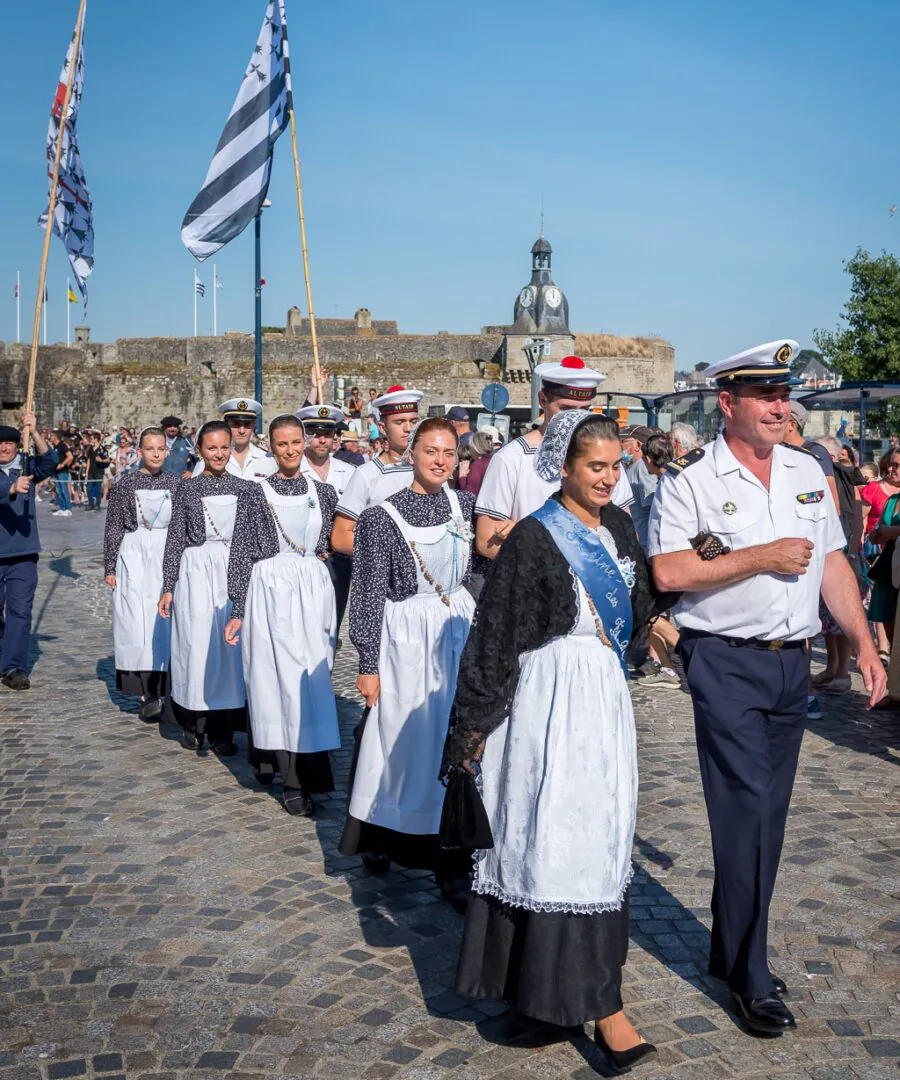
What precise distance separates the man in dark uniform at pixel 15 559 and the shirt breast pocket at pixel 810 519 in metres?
6.67

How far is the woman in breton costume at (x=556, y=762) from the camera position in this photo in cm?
353

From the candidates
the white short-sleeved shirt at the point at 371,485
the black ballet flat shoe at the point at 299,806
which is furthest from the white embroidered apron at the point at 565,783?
the white short-sleeved shirt at the point at 371,485

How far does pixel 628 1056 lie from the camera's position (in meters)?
3.53

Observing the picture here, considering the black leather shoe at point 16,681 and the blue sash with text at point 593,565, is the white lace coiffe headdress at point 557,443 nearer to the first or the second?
the blue sash with text at point 593,565

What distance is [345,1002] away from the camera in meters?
3.98

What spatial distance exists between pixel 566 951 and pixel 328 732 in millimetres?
2837

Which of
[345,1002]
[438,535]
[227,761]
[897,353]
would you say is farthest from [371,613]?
[897,353]

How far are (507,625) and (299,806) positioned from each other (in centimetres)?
289

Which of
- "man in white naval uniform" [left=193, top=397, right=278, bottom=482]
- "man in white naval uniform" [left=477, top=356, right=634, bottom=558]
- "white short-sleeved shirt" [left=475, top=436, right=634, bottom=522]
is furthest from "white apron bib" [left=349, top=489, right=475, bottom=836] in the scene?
"man in white naval uniform" [left=193, top=397, right=278, bottom=482]

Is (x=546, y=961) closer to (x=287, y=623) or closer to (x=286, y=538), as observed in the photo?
(x=287, y=623)

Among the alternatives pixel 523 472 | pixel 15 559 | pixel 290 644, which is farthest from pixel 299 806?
pixel 15 559

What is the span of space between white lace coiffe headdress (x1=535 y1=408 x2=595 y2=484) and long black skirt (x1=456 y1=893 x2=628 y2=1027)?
4.40 feet

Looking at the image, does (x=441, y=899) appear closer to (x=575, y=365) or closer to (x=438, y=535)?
(x=438, y=535)

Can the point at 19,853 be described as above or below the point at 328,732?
below
